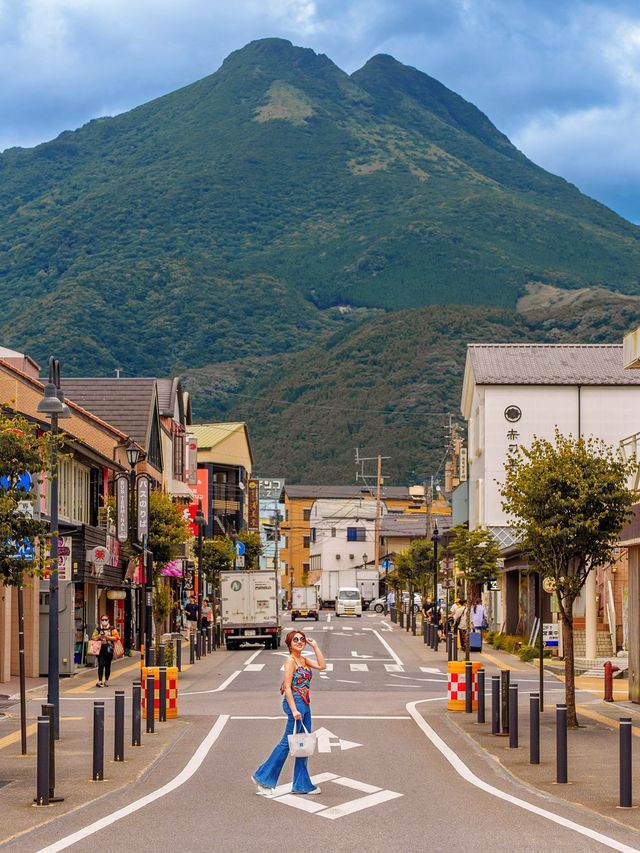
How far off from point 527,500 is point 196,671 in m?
19.4

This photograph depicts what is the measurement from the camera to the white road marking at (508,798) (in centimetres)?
1233

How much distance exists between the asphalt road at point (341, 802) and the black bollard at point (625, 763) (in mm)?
Answer: 586

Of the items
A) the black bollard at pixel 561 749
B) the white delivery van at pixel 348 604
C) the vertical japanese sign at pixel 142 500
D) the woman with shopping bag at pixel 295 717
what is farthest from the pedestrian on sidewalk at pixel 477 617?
the white delivery van at pixel 348 604

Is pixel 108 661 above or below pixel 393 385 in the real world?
below

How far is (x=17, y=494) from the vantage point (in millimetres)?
17375

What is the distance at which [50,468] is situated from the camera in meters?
18.8

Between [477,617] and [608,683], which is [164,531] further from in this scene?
[608,683]

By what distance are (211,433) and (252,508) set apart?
807 cm

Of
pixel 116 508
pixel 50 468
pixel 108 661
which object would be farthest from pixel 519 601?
pixel 50 468

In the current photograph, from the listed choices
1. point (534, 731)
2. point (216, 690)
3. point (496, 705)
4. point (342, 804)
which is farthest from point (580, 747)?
point (216, 690)

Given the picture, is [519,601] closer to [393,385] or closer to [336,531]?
[336,531]

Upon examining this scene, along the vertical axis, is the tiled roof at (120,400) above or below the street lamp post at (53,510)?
above

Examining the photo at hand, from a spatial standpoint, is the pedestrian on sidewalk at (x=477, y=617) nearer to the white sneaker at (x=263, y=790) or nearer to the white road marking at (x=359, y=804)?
the white road marking at (x=359, y=804)

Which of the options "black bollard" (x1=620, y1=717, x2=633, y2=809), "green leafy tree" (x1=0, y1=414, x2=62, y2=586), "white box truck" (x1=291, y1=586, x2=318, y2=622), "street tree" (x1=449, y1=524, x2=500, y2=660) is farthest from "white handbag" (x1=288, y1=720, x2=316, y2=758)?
"white box truck" (x1=291, y1=586, x2=318, y2=622)
